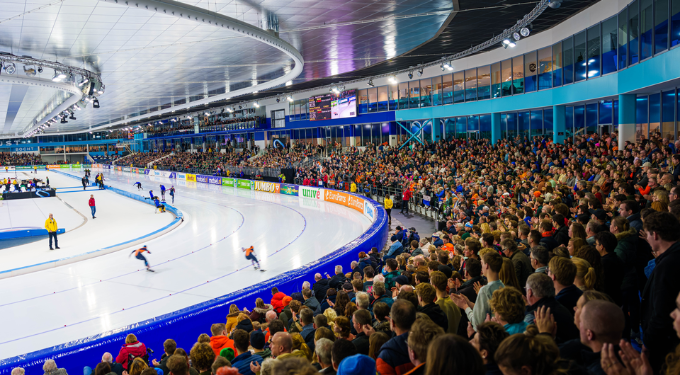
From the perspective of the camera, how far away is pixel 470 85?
81.4 ft

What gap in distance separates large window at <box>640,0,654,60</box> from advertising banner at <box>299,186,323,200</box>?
688 inches

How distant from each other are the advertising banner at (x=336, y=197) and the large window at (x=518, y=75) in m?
10.1

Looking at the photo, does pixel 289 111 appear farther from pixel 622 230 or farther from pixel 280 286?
pixel 622 230

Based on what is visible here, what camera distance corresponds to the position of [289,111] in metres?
42.0

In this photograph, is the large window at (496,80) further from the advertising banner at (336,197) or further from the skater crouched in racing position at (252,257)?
the skater crouched in racing position at (252,257)

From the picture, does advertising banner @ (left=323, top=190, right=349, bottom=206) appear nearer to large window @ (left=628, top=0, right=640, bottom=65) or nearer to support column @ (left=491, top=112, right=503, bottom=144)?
support column @ (left=491, top=112, right=503, bottom=144)

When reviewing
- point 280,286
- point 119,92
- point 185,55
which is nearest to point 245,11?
point 185,55

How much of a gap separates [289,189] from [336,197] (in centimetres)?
606

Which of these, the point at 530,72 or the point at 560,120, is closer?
the point at 560,120

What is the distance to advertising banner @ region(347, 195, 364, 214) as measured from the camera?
67.7ft

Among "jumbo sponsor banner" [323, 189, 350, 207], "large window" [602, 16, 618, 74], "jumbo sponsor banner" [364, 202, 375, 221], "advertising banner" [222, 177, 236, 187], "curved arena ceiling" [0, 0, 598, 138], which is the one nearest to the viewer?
"curved arena ceiling" [0, 0, 598, 138]

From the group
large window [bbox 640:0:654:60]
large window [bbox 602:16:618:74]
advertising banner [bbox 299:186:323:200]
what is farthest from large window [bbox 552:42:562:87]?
advertising banner [bbox 299:186:323:200]

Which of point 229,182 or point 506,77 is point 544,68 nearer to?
point 506,77

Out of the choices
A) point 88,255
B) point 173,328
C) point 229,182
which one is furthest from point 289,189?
point 173,328
